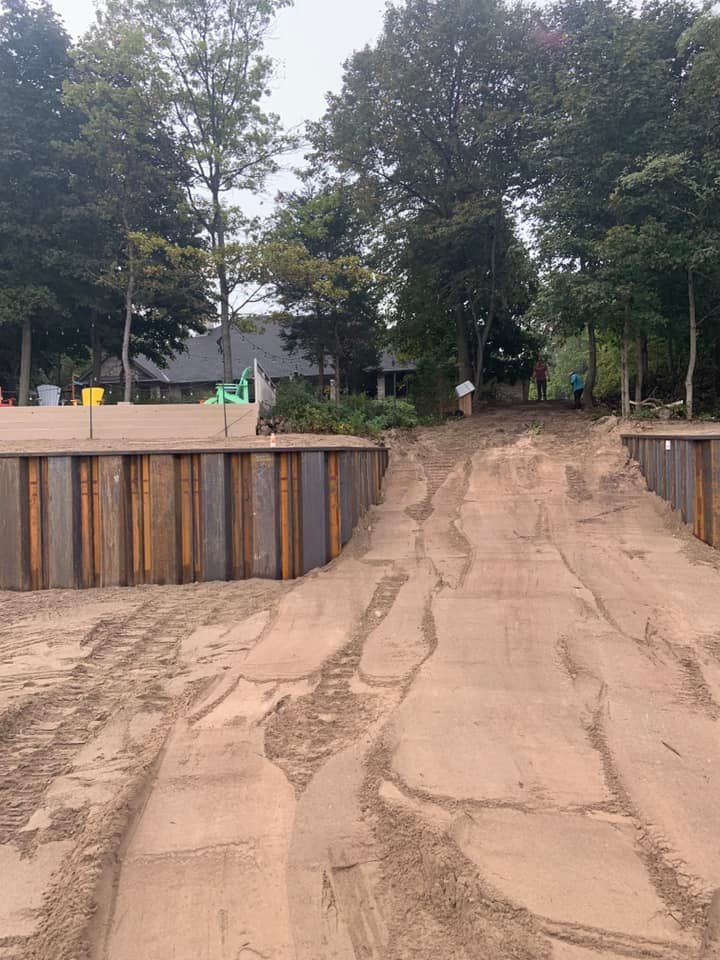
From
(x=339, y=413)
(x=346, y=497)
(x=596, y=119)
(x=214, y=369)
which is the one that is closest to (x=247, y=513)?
(x=346, y=497)

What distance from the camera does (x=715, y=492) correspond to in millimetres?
7277

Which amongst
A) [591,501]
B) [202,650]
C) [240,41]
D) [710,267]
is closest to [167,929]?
[202,650]

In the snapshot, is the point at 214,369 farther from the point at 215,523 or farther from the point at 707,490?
the point at 707,490

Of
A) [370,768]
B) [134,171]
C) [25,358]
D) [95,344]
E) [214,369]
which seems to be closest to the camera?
[370,768]

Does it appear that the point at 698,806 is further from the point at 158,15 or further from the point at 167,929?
the point at 158,15

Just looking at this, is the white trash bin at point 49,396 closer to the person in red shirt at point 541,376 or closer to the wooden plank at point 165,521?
the wooden plank at point 165,521

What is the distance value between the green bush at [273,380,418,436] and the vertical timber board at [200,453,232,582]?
23.1ft

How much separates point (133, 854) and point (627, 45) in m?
17.6

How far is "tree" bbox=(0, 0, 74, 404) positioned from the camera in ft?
63.4

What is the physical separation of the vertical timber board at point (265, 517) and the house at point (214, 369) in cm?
2133

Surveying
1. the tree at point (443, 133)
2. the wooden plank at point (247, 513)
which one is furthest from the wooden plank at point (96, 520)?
the tree at point (443, 133)

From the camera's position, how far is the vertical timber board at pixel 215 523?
7199mm

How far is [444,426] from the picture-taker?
16.7 metres

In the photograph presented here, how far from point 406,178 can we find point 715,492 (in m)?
15.4
